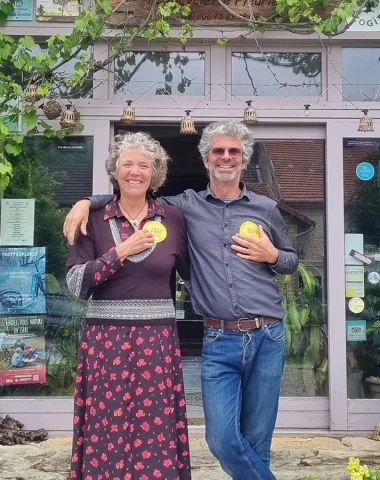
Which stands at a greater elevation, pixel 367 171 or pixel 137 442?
pixel 367 171

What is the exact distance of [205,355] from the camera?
266cm

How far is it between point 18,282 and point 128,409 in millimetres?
2167

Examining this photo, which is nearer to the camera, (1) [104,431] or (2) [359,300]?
(1) [104,431]

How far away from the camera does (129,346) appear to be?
8.04ft

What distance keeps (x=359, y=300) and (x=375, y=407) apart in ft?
2.39

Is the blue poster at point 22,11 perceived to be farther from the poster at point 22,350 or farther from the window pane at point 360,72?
the window pane at point 360,72

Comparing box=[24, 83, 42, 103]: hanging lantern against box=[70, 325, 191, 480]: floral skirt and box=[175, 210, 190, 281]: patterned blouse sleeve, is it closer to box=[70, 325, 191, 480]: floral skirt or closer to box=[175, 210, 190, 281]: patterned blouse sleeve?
box=[175, 210, 190, 281]: patterned blouse sleeve

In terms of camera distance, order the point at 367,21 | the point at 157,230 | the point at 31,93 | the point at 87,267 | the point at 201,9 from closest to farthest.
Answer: the point at 87,267 → the point at 157,230 → the point at 31,93 → the point at 201,9 → the point at 367,21

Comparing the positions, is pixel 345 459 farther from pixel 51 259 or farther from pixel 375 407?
pixel 51 259

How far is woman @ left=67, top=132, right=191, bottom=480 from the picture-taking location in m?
2.42

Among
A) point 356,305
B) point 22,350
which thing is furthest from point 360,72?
point 22,350

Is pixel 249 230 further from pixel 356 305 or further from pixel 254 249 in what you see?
pixel 356 305

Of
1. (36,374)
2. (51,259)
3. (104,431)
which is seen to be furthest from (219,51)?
(104,431)

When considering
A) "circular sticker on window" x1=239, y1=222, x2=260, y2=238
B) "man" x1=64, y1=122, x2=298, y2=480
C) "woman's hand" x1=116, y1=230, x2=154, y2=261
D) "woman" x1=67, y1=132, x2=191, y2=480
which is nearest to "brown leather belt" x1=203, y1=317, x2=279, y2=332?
"man" x1=64, y1=122, x2=298, y2=480
